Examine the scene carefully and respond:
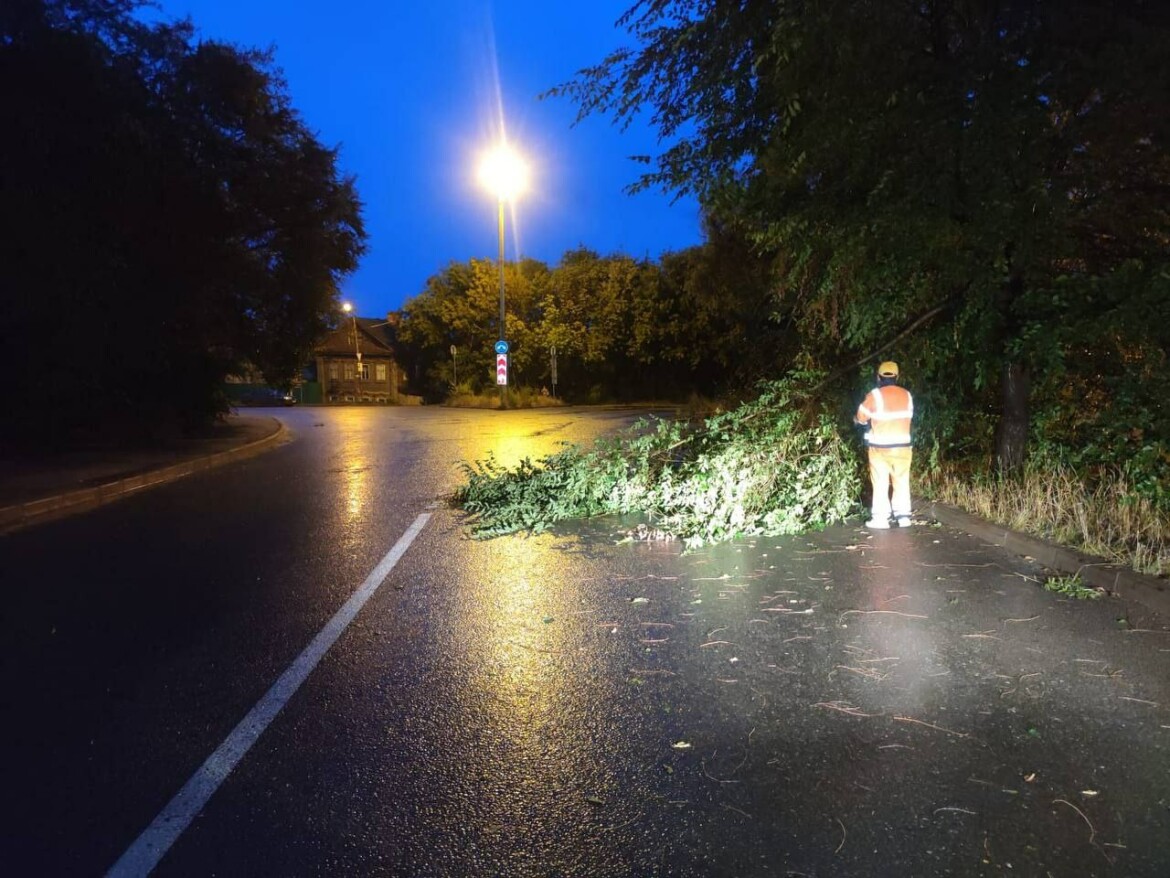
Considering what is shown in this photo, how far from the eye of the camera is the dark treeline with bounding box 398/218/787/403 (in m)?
40.4

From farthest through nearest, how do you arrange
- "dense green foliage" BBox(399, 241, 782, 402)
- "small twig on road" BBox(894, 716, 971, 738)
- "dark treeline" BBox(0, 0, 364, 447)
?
"dense green foliage" BBox(399, 241, 782, 402)
"dark treeline" BBox(0, 0, 364, 447)
"small twig on road" BBox(894, 716, 971, 738)

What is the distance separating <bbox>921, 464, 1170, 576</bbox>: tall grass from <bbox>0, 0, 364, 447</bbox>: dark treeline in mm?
13208

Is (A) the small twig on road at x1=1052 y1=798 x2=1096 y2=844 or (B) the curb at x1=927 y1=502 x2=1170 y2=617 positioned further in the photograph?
(B) the curb at x1=927 y1=502 x2=1170 y2=617

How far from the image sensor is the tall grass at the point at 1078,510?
19.6 feet

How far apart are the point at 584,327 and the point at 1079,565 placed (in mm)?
36882

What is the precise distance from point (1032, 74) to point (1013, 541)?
3957 millimetres

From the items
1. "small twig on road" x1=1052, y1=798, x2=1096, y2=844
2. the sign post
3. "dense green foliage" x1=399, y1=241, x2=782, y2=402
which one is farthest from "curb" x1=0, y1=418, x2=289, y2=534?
"dense green foliage" x1=399, y1=241, x2=782, y2=402

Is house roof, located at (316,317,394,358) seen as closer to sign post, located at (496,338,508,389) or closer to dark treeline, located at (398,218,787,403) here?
dark treeline, located at (398,218,787,403)

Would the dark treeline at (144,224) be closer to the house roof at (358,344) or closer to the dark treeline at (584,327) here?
the dark treeline at (584,327)

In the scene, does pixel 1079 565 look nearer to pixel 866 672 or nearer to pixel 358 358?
pixel 866 672

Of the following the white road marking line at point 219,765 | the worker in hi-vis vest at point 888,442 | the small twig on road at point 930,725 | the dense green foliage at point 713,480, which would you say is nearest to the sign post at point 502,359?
the dense green foliage at point 713,480

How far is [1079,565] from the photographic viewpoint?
19.4 ft

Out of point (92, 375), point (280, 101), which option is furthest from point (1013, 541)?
point (280, 101)

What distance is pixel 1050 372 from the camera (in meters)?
7.12
